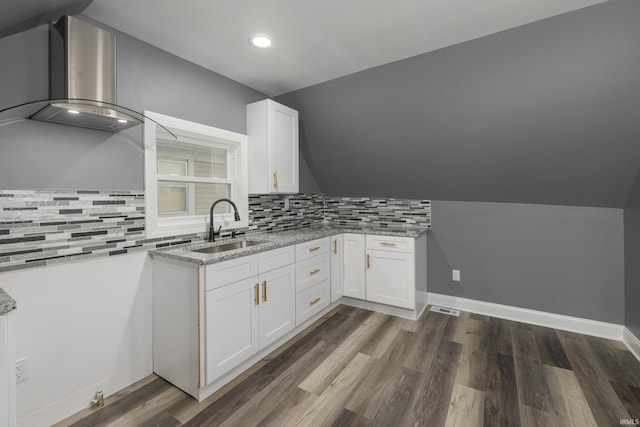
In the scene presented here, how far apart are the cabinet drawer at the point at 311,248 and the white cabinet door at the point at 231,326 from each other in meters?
0.59

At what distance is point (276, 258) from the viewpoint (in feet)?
7.99

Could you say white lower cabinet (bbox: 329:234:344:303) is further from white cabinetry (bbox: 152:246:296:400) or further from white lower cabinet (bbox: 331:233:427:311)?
white cabinetry (bbox: 152:246:296:400)

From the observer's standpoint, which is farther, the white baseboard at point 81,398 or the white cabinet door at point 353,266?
the white cabinet door at point 353,266

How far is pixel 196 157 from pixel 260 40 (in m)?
1.15

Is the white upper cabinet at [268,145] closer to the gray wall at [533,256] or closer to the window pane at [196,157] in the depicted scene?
the window pane at [196,157]

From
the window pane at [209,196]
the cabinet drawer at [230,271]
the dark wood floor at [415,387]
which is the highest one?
the window pane at [209,196]

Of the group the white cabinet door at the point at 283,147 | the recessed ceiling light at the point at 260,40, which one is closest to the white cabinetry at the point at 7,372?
the recessed ceiling light at the point at 260,40

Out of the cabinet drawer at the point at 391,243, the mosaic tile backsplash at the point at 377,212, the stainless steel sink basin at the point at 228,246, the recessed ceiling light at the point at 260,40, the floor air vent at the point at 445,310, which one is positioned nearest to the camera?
the recessed ceiling light at the point at 260,40

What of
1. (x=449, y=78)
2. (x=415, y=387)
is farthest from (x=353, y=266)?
(x=449, y=78)

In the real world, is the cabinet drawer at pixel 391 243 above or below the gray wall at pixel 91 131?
below

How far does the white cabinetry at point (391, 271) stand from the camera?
3.02 meters

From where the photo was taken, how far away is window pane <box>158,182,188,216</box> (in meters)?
2.40

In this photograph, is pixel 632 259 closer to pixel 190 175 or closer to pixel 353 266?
pixel 353 266

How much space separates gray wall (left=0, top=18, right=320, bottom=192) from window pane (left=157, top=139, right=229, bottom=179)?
25cm
